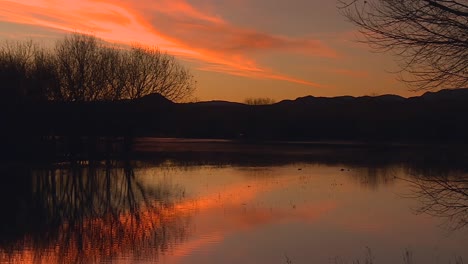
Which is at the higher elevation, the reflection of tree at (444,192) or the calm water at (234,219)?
the reflection of tree at (444,192)

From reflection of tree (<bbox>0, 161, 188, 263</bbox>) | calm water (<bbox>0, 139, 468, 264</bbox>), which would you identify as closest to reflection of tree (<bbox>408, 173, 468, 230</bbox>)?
calm water (<bbox>0, 139, 468, 264</bbox>)

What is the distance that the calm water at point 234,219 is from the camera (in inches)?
509

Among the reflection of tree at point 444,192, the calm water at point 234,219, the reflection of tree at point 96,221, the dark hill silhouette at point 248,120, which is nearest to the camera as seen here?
the reflection of tree at point 444,192

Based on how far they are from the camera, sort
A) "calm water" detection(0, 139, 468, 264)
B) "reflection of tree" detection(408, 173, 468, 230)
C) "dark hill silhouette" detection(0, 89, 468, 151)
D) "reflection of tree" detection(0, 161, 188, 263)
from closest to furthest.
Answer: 1. "reflection of tree" detection(408, 173, 468, 230)
2. "calm water" detection(0, 139, 468, 264)
3. "reflection of tree" detection(0, 161, 188, 263)
4. "dark hill silhouette" detection(0, 89, 468, 151)

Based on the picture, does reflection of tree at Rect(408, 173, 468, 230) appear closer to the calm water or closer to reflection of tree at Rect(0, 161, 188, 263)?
the calm water

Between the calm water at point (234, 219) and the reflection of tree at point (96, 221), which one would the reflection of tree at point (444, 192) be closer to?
the calm water at point (234, 219)

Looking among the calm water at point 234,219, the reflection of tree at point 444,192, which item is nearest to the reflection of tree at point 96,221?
the calm water at point 234,219

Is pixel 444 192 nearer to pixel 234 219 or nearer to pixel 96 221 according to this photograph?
pixel 234 219

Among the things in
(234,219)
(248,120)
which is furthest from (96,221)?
(248,120)

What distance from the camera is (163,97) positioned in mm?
60688

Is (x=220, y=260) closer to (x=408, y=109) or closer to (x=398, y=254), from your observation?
(x=398, y=254)

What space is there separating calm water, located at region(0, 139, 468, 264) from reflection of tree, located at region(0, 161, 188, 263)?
0.03 meters

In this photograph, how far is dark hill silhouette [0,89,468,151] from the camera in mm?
43469

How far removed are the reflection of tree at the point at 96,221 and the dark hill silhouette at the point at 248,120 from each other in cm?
770
